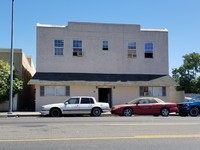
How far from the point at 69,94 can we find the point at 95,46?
5107mm

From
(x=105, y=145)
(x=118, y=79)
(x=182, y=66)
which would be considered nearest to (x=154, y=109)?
(x=118, y=79)

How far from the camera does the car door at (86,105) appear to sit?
2580 centimetres

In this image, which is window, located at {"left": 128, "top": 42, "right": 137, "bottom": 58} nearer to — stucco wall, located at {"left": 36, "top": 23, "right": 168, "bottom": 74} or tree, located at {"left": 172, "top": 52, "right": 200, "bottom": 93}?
stucco wall, located at {"left": 36, "top": 23, "right": 168, "bottom": 74}

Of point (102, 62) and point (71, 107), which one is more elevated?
point (102, 62)

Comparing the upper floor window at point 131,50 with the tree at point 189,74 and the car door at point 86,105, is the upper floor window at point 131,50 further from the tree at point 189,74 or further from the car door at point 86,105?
the tree at point 189,74

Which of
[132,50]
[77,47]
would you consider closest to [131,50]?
[132,50]

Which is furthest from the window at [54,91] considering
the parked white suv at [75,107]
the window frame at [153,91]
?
the window frame at [153,91]

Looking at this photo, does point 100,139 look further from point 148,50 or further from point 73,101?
point 148,50

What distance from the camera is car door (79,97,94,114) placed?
84.6 ft

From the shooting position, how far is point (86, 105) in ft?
85.0

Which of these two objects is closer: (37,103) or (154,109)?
(154,109)

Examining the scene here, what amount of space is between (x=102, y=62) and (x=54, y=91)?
5216mm

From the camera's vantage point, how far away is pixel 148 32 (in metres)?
35.0

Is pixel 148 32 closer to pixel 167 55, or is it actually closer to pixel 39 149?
pixel 167 55
